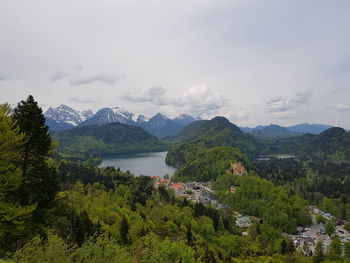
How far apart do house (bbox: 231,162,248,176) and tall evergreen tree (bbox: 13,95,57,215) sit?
143m

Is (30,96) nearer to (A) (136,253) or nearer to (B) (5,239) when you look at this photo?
(B) (5,239)

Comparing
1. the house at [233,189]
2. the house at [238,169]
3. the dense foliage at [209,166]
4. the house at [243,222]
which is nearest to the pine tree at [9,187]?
the house at [243,222]

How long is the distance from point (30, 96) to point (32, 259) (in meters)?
10.7

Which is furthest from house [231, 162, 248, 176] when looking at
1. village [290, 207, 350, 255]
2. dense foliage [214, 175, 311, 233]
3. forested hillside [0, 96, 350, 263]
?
village [290, 207, 350, 255]

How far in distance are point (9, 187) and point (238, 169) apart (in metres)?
150

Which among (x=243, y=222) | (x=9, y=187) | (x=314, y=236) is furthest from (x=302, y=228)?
(x=9, y=187)

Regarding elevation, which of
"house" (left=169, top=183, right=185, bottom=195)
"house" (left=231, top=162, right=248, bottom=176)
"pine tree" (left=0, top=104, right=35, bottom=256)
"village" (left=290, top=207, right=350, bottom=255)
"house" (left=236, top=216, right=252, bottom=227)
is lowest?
"village" (left=290, top=207, right=350, bottom=255)

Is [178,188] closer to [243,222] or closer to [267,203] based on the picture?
[267,203]

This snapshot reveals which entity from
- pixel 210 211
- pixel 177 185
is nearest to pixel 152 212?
pixel 210 211

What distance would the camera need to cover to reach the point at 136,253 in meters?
14.5

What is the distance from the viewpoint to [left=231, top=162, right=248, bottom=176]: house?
15500 centimetres

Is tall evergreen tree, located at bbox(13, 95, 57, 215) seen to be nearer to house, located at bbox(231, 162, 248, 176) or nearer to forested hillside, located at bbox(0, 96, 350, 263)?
forested hillside, located at bbox(0, 96, 350, 263)

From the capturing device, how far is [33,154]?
17.5 m

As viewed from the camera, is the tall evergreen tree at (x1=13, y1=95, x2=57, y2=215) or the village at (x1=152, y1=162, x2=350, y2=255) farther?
the village at (x1=152, y1=162, x2=350, y2=255)
